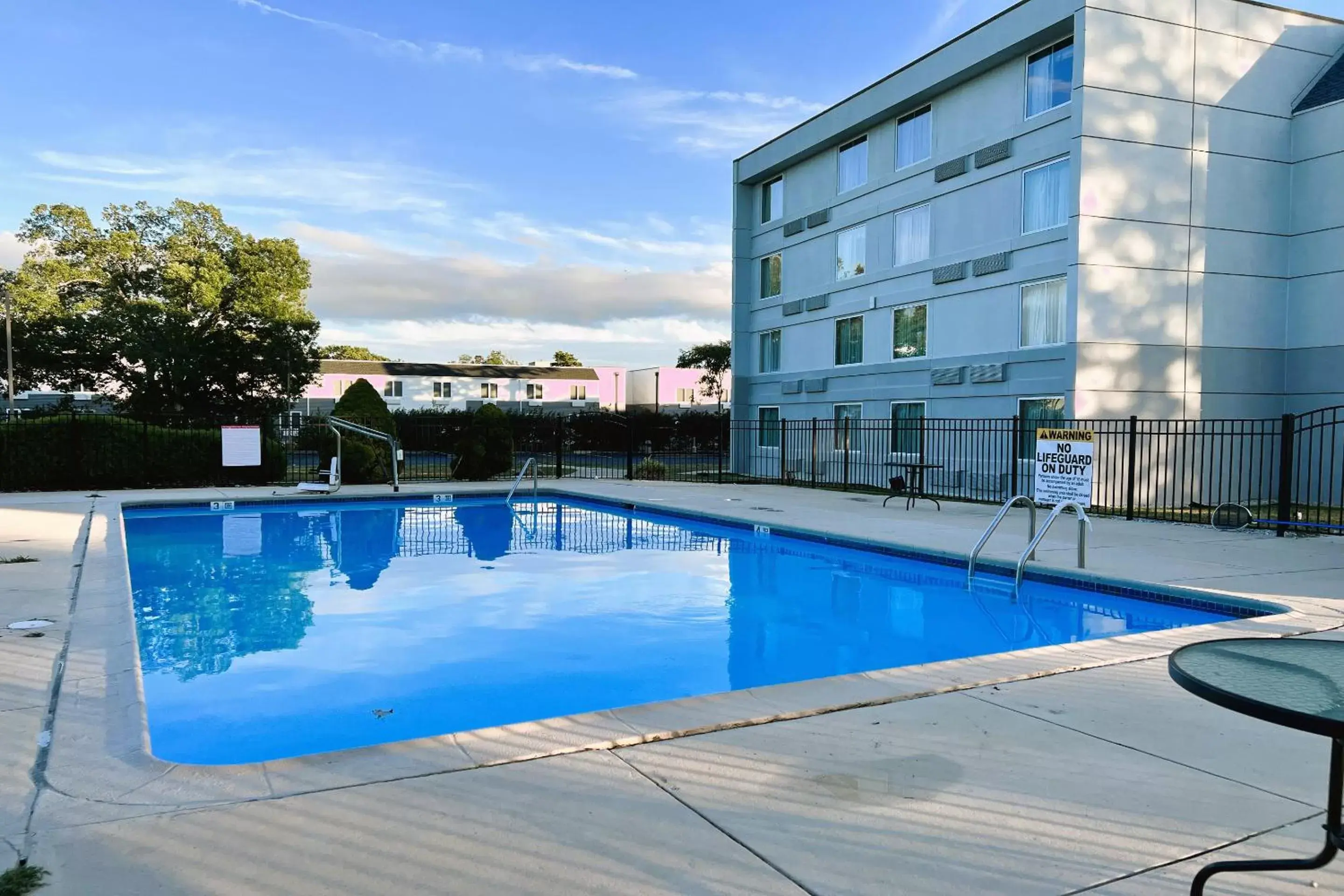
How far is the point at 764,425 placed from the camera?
28016mm

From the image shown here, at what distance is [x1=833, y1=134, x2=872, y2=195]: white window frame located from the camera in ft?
77.9

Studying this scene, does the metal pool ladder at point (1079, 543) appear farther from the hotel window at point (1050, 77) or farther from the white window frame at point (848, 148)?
the white window frame at point (848, 148)

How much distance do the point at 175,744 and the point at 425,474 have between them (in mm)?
19497

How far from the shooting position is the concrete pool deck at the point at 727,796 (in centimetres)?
264

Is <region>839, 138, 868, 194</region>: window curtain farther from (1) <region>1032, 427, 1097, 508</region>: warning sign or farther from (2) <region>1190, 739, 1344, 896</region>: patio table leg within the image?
(2) <region>1190, 739, 1344, 896</region>: patio table leg

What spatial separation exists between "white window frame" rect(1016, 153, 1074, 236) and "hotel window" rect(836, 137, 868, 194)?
225 inches

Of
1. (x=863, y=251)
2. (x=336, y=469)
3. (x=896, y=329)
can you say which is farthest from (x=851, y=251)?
(x=336, y=469)

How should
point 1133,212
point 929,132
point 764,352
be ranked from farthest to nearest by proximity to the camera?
point 764,352, point 929,132, point 1133,212

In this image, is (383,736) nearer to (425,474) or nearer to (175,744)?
(175,744)

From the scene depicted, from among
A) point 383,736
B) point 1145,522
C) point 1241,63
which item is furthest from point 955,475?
point 383,736

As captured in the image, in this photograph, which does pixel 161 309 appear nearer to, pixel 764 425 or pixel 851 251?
pixel 764 425

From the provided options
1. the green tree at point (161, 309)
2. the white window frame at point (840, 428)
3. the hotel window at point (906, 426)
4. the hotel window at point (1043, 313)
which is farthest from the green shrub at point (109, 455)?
the hotel window at point (1043, 313)

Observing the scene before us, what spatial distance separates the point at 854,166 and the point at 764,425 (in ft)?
28.1

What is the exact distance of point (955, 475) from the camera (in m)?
20.0
